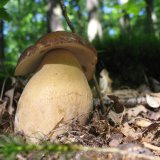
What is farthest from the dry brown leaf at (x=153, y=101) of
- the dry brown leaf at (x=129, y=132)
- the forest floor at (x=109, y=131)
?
the dry brown leaf at (x=129, y=132)

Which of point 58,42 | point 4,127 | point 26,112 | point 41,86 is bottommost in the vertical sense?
point 4,127

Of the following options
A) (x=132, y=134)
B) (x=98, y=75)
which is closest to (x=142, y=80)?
(x=98, y=75)

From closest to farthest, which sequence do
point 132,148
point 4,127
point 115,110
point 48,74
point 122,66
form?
point 132,148 < point 48,74 < point 4,127 < point 115,110 < point 122,66

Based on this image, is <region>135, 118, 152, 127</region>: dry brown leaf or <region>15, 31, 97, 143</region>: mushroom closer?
<region>15, 31, 97, 143</region>: mushroom

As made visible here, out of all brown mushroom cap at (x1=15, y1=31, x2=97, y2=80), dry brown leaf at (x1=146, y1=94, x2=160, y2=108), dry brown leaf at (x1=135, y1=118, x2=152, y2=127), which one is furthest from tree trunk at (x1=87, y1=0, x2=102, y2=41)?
dry brown leaf at (x1=135, y1=118, x2=152, y2=127)

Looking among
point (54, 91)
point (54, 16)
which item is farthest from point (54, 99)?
point (54, 16)

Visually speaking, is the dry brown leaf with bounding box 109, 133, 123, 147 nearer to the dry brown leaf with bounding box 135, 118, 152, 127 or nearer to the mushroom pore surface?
the mushroom pore surface

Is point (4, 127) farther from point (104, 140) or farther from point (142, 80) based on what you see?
point (142, 80)

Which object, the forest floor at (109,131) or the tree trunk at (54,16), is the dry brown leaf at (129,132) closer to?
the forest floor at (109,131)
